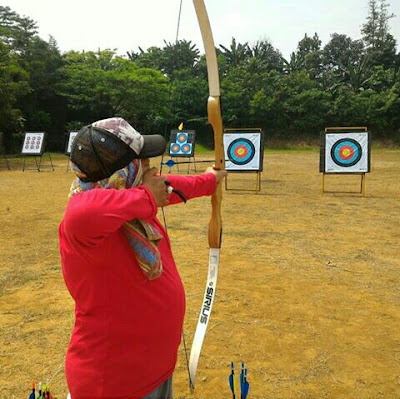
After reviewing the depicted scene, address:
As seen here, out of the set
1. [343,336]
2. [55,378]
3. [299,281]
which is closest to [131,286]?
[55,378]

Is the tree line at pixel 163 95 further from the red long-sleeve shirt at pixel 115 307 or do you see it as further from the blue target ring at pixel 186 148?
the red long-sleeve shirt at pixel 115 307

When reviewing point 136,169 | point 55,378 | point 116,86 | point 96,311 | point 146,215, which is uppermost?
point 116,86

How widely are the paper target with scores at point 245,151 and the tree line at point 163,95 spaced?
9096 mm

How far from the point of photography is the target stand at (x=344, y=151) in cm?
779

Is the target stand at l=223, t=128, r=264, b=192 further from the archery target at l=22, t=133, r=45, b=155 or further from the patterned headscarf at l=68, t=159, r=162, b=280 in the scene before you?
the patterned headscarf at l=68, t=159, r=162, b=280

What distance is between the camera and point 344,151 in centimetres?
793

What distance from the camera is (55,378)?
79.5 inches

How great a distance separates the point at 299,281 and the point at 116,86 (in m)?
19.5

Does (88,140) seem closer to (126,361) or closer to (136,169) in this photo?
(136,169)

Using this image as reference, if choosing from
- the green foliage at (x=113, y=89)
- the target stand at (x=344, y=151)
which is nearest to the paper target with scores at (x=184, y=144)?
the target stand at (x=344, y=151)

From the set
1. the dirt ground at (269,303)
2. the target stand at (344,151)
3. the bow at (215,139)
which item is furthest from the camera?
the target stand at (344,151)

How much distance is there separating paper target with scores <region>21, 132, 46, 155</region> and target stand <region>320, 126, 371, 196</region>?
29.2 feet

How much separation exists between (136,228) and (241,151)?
307 inches

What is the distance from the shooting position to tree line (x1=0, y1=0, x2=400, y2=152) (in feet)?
68.1
